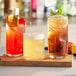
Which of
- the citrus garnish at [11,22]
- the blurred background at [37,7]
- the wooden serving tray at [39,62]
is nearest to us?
the wooden serving tray at [39,62]

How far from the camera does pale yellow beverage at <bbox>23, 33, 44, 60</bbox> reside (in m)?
1.00

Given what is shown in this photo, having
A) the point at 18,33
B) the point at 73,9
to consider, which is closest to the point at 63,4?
the point at 73,9

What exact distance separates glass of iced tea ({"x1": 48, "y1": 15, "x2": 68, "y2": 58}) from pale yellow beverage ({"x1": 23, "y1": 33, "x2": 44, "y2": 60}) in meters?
0.06

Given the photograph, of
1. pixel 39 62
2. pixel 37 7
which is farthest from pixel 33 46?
pixel 37 7

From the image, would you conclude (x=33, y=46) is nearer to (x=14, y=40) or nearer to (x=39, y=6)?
(x=14, y=40)

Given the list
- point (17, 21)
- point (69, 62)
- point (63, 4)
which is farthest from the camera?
point (63, 4)

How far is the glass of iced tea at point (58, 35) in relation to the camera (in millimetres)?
1016

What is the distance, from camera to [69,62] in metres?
0.96

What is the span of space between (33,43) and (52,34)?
100mm

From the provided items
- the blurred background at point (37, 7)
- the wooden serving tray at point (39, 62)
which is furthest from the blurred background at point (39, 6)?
the wooden serving tray at point (39, 62)

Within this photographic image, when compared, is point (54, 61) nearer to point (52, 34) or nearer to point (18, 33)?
point (52, 34)

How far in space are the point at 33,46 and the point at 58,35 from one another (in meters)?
0.13

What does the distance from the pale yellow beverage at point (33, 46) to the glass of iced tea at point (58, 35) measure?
0.06m

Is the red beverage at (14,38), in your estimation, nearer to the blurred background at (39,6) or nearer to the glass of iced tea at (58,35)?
the glass of iced tea at (58,35)
